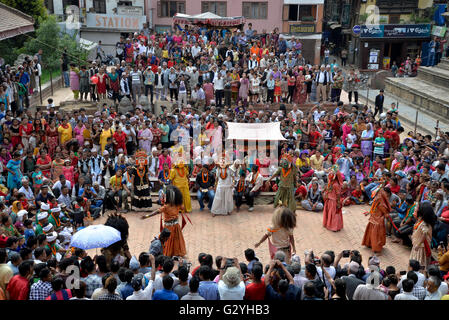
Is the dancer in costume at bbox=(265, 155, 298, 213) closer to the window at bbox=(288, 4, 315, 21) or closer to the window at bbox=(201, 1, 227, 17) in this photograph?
the window at bbox=(288, 4, 315, 21)

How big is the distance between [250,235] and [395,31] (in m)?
27.3

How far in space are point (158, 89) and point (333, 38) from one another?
2683cm

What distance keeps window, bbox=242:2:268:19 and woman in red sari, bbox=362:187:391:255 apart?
80.3 ft

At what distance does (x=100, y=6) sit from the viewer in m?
31.2

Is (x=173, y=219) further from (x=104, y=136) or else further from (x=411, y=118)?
(x=411, y=118)

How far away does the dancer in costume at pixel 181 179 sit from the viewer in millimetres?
12000

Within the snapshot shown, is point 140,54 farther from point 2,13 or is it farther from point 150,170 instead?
point 150,170

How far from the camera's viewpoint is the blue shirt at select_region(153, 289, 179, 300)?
6094 mm

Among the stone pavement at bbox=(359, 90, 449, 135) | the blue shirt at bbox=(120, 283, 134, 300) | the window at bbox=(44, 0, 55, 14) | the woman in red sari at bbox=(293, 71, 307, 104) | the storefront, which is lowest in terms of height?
the stone pavement at bbox=(359, 90, 449, 135)

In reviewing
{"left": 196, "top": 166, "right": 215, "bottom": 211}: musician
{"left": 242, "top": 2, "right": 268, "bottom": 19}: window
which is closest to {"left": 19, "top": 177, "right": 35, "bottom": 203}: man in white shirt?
{"left": 196, "top": 166, "right": 215, "bottom": 211}: musician

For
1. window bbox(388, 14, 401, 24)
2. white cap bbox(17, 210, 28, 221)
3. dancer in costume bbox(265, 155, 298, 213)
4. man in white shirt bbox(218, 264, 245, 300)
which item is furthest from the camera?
window bbox(388, 14, 401, 24)

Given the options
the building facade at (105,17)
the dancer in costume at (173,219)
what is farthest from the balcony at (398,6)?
the dancer in costume at (173,219)

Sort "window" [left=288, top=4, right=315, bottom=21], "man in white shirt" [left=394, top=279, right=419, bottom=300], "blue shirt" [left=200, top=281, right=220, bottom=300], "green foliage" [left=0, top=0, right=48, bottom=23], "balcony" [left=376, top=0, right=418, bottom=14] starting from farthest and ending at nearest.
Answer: "balcony" [left=376, top=0, right=418, bottom=14] < "window" [left=288, top=4, right=315, bottom=21] < "green foliage" [left=0, top=0, right=48, bottom=23] < "blue shirt" [left=200, top=281, right=220, bottom=300] < "man in white shirt" [left=394, top=279, right=419, bottom=300]

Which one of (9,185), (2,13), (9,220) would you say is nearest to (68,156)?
(9,185)
